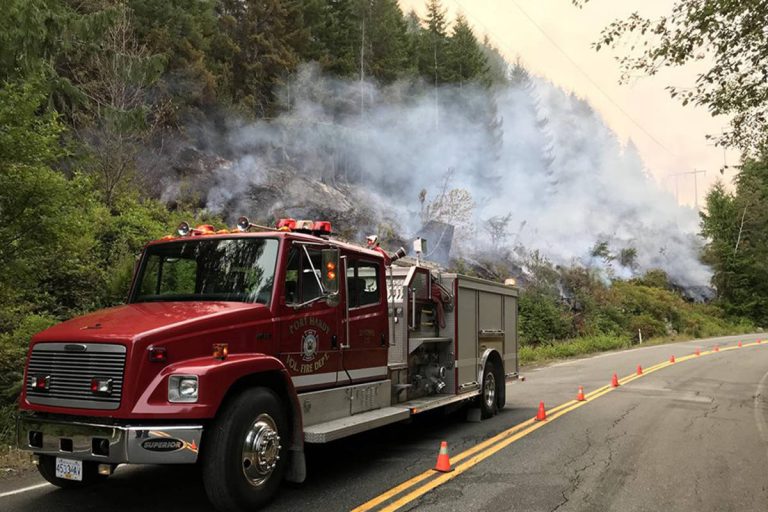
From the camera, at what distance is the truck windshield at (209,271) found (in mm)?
5723

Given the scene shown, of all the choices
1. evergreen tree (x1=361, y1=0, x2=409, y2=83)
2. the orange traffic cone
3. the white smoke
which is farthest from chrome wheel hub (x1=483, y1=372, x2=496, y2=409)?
evergreen tree (x1=361, y1=0, x2=409, y2=83)

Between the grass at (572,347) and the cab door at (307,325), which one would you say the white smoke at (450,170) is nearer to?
the grass at (572,347)

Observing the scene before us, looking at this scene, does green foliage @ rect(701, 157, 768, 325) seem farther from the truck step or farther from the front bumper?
the front bumper

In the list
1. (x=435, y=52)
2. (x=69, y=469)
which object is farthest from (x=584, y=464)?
(x=435, y=52)

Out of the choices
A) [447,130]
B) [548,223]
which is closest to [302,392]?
[447,130]

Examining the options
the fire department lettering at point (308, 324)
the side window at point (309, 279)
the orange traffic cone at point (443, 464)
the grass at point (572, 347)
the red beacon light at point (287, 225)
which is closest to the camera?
the fire department lettering at point (308, 324)

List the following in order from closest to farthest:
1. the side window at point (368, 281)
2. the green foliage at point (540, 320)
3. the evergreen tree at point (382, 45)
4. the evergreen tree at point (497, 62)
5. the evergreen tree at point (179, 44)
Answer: the side window at point (368, 281) → the evergreen tree at point (179, 44) → the green foliage at point (540, 320) → the evergreen tree at point (382, 45) → the evergreen tree at point (497, 62)

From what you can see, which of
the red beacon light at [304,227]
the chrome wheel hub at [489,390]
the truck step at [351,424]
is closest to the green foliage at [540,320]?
the chrome wheel hub at [489,390]

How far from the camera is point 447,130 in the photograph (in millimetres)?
46938

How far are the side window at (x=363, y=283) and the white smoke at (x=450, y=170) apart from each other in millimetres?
20780

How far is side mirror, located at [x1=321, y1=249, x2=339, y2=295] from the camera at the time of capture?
19.8 ft

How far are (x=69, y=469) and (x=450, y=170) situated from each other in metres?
40.5

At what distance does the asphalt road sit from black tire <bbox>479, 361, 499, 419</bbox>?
0.22m

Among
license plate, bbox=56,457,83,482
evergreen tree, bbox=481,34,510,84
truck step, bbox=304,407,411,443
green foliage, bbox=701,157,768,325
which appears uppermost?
evergreen tree, bbox=481,34,510,84
